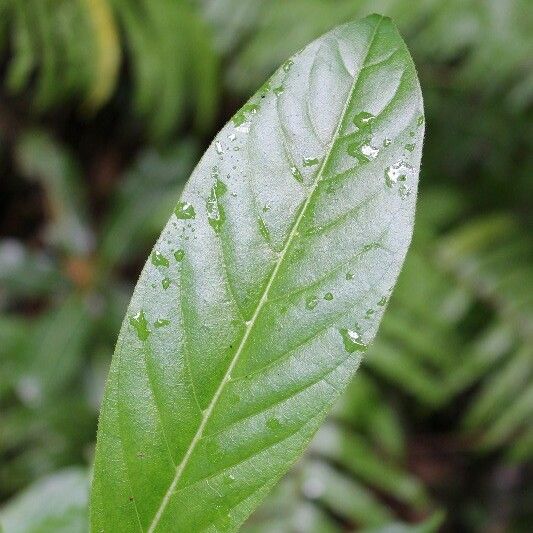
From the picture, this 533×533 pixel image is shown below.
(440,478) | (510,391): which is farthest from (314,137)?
(440,478)

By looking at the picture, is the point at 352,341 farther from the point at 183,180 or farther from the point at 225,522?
the point at 183,180

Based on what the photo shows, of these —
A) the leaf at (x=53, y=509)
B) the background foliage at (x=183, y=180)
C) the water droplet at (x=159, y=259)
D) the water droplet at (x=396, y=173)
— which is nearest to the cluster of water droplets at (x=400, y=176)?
the water droplet at (x=396, y=173)

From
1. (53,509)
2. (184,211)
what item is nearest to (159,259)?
(184,211)

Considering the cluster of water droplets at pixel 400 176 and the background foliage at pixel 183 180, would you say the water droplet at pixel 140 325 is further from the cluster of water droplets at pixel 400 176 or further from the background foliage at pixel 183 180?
the background foliage at pixel 183 180

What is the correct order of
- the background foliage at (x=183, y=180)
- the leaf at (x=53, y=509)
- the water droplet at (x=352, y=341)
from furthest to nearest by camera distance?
the background foliage at (x=183, y=180), the leaf at (x=53, y=509), the water droplet at (x=352, y=341)

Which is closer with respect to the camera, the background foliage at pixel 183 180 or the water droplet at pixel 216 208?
the water droplet at pixel 216 208

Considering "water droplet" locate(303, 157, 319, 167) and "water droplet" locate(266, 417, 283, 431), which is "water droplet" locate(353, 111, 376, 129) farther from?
"water droplet" locate(266, 417, 283, 431)

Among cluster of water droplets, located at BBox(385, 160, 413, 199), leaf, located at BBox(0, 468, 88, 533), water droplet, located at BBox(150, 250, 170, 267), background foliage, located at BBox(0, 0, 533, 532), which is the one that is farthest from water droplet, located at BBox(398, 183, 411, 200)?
background foliage, located at BBox(0, 0, 533, 532)
